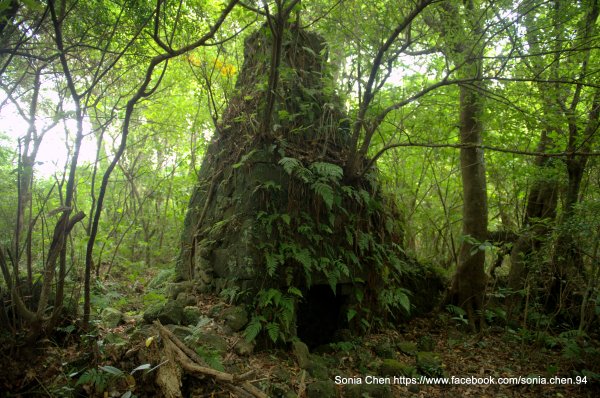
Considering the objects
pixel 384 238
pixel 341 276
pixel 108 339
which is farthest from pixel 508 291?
pixel 108 339

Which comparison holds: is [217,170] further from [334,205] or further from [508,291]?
[508,291]

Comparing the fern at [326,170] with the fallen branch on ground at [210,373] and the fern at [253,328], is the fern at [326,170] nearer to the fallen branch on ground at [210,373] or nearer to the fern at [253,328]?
the fern at [253,328]

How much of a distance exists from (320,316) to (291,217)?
1.97 m

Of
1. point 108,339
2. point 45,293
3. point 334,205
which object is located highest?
point 334,205

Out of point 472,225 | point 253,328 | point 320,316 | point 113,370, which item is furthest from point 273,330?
point 472,225

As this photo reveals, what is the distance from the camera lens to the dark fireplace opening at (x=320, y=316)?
617 centimetres

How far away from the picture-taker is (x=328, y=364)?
5.19m

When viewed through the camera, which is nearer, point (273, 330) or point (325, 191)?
point (273, 330)

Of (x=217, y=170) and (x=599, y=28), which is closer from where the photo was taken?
(x=599, y=28)

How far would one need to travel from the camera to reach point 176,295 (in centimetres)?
567

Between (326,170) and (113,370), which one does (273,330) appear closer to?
(113,370)

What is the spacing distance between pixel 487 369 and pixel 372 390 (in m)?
2.52

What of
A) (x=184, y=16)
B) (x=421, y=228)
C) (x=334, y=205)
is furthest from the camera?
(x=421, y=228)

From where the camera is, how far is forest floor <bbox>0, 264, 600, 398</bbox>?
336cm
